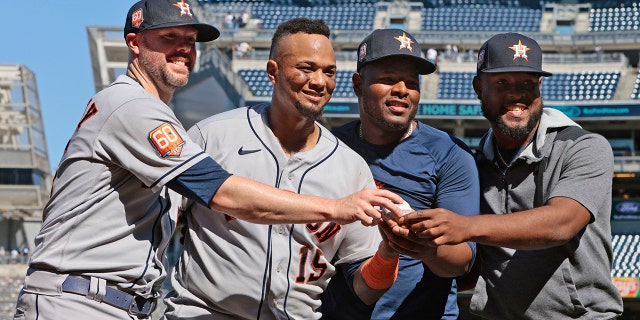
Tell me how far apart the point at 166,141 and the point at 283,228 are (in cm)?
70

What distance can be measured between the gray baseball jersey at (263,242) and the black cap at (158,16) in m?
0.48

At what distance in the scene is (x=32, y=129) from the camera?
39.6m

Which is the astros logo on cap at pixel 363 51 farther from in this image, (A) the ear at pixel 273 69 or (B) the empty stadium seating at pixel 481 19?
(B) the empty stadium seating at pixel 481 19

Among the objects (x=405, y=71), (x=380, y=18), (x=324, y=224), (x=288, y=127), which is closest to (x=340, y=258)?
(x=324, y=224)

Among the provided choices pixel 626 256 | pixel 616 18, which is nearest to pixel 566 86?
pixel 616 18

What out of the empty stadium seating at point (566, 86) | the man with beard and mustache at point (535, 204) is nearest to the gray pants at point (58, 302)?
the man with beard and mustache at point (535, 204)

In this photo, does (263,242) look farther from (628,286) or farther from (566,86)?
(566,86)

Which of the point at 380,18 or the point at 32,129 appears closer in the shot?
the point at 380,18

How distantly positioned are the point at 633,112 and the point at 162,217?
84.9ft

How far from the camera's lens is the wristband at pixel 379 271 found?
391 cm

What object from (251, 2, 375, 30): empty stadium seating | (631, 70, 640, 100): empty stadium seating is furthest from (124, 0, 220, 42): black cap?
(251, 2, 375, 30): empty stadium seating

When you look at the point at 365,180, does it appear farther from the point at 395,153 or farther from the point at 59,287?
the point at 59,287

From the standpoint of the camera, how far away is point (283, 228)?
3.87m

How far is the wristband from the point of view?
12.8 ft
